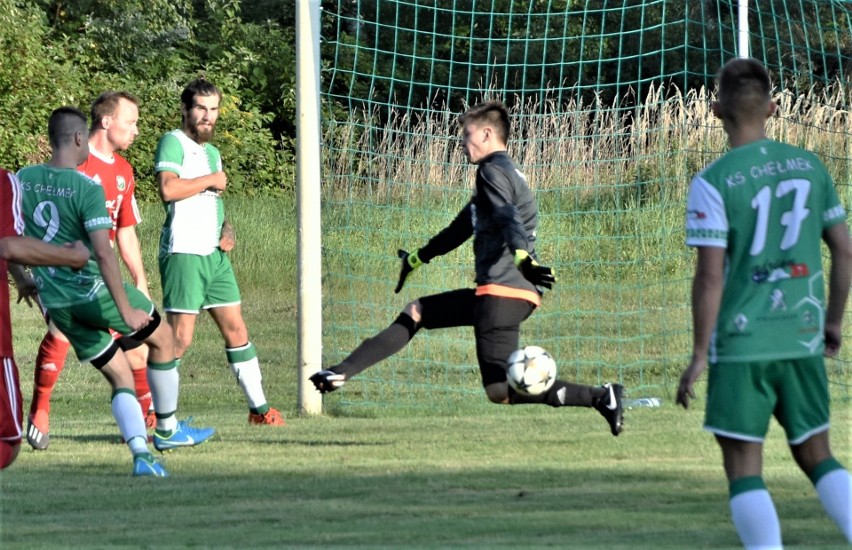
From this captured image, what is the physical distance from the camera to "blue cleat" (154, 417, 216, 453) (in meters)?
7.42

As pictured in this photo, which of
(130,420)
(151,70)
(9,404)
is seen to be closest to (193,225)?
(130,420)

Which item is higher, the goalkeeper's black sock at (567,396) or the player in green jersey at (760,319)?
the player in green jersey at (760,319)

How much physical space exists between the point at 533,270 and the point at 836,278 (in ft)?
7.78

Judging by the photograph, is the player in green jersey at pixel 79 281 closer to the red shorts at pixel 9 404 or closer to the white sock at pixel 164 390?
the white sock at pixel 164 390

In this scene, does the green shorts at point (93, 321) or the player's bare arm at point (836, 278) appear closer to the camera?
the player's bare arm at point (836, 278)

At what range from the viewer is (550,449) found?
730 cm

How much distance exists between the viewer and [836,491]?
13.9 ft

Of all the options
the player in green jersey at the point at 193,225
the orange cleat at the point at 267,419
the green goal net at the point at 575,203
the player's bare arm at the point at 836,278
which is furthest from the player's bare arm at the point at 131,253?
the player's bare arm at the point at 836,278

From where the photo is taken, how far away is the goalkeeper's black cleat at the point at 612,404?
280 inches

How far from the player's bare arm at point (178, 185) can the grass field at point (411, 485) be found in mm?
1474

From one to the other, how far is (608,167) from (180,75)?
1746cm

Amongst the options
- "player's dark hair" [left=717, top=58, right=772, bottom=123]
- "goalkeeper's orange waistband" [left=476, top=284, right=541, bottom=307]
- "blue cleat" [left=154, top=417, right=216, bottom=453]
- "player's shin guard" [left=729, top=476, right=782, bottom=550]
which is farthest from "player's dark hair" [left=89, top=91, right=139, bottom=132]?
"player's shin guard" [left=729, top=476, right=782, bottom=550]

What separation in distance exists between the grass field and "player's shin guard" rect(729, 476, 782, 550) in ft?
2.24

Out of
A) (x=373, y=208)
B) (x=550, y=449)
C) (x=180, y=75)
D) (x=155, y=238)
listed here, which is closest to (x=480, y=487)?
(x=550, y=449)
